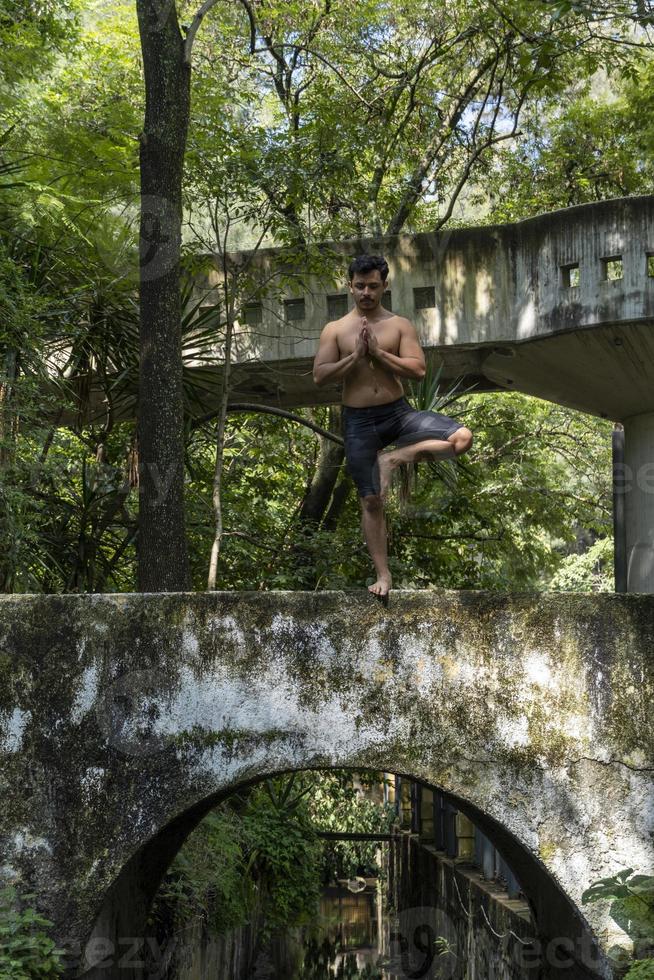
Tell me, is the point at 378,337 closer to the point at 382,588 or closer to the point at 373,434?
the point at 373,434

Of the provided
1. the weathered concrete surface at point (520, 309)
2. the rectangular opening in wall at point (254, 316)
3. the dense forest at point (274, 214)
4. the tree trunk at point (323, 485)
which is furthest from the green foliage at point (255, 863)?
the rectangular opening in wall at point (254, 316)

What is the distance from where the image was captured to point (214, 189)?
895 cm

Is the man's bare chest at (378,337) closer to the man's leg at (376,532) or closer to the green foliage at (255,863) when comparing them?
the man's leg at (376,532)

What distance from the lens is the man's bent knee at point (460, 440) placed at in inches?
196

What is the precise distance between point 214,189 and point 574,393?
12.5 feet

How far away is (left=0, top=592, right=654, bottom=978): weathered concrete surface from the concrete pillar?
207 inches

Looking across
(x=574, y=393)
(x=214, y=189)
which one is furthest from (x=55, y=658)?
(x=574, y=393)

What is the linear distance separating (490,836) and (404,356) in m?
2.72

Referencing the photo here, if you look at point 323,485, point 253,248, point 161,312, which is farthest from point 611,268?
point 323,485

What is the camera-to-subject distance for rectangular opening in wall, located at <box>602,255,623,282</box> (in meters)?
9.03

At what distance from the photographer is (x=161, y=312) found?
277 inches

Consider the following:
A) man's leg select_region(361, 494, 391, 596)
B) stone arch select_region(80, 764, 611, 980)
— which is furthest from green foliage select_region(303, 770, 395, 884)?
man's leg select_region(361, 494, 391, 596)

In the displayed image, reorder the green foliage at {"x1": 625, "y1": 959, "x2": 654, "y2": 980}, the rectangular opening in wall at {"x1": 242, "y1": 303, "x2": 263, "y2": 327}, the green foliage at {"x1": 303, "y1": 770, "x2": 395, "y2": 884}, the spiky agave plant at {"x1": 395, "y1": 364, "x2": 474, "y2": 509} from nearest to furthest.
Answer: the green foliage at {"x1": 625, "y1": 959, "x2": 654, "y2": 980}
the spiky agave plant at {"x1": 395, "y1": 364, "x2": 474, "y2": 509}
the rectangular opening in wall at {"x1": 242, "y1": 303, "x2": 263, "y2": 327}
the green foliage at {"x1": 303, "y1": 770, "x2": 395, "y2": 884}

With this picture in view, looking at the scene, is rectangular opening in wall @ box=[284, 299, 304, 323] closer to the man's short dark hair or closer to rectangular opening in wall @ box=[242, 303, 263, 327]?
rectangular opening in wall @ box=[242, 303, 263, 327]
